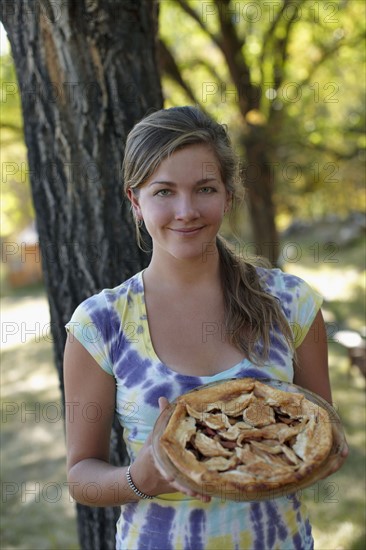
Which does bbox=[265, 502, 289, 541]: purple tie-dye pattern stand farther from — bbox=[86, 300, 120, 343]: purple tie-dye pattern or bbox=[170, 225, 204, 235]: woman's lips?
bbox=[170, 225, 204, 235]: woman's lips

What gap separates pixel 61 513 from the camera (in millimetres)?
4688

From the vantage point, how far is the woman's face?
1.70m

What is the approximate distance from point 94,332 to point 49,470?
401 cm

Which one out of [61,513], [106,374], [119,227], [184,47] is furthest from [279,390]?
[184,47]

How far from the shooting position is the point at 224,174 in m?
1.87

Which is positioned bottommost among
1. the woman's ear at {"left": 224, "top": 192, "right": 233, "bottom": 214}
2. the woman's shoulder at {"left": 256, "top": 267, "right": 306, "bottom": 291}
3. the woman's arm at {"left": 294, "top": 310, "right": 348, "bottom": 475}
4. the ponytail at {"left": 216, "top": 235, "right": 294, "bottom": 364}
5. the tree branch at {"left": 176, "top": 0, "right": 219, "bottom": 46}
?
the woman's arm at {"left": 294, "top": 310, "right": 348, "bottom": 475}

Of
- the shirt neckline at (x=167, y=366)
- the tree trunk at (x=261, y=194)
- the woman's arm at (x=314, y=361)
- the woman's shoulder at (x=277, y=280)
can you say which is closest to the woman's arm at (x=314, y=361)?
the woman's arm at (x=314, y=361)

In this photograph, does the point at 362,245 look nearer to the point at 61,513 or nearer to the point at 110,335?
the point at 61,513

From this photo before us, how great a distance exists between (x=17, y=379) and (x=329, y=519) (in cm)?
501

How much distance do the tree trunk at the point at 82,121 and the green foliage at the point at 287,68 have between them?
539cm

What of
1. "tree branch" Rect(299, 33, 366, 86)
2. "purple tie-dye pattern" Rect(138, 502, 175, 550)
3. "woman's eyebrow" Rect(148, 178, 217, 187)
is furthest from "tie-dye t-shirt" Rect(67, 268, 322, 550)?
"tree branch" Rect(299, 33, 366, 86)

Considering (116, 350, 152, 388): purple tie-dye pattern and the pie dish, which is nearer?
the pie dish

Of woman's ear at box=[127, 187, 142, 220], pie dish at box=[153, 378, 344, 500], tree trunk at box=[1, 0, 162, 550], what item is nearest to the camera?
pie dish at box=[153, 378, 344, 500]

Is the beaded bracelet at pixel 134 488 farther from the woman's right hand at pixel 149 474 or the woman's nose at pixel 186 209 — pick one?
the woman's nose at pixel 186 209
